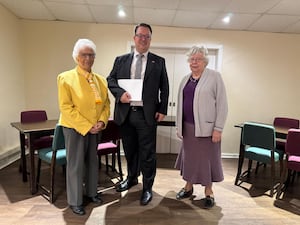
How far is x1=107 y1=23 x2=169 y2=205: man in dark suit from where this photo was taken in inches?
85.4

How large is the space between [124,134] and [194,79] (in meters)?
0.87

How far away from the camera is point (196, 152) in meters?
2.21

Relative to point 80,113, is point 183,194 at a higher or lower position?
lower

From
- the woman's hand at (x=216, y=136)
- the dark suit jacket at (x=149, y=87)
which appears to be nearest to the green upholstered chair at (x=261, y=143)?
the woman's hand at (x=216, y=136)

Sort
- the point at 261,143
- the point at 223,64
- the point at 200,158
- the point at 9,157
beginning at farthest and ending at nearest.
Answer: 1. the point at 223,64
2. the point at 9,157
3. the point at 261,143
4. the point at 200,158

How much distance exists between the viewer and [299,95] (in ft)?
13.3

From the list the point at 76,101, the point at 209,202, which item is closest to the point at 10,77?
the point at 76,101

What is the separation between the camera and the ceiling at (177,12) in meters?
2.89

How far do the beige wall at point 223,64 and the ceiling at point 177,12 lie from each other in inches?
5.9

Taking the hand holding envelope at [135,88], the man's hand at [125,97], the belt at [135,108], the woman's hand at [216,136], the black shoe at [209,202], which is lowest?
the black shoe at [209,202]

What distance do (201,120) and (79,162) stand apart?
1142mm

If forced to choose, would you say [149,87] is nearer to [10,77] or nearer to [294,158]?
[294,158]

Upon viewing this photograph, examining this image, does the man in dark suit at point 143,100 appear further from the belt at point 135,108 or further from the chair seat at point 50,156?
the chair seat at point 50,156

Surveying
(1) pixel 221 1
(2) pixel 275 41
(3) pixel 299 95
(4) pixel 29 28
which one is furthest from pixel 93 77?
(3) pixel 299 95
